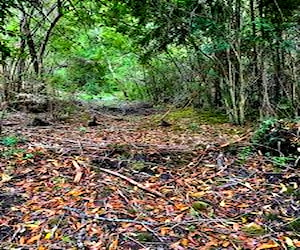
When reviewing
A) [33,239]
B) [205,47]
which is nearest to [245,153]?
[33,239]

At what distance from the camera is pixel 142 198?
3.33 m

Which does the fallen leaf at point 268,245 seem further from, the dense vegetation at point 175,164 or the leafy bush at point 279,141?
the leafy bush at point 279,141

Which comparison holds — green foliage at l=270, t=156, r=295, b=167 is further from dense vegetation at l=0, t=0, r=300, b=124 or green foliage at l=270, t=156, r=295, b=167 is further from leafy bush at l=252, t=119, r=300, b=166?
dense vegetation at l=0, t=0, r=300, b=124

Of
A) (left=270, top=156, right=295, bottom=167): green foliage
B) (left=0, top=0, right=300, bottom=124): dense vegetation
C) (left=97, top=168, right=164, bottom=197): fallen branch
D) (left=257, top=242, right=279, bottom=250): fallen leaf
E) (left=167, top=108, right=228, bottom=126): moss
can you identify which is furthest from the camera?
(left=167, top=108, right=228, bottom=126): moss

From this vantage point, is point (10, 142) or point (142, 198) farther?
point (10, 142)

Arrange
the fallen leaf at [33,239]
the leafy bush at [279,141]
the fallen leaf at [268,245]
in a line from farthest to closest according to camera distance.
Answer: the leafy bush at [279,141] < the fallen leaf at [33,239] < the fallen leaf at [268,245]

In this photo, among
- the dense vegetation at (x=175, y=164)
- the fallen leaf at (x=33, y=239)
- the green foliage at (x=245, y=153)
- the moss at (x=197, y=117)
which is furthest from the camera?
the moss at (x=197, y=117)

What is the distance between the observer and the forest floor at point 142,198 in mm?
2727

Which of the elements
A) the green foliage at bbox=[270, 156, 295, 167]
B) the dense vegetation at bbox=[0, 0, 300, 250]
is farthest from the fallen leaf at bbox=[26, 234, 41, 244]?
the green foliage at bbox=[270, 156, 295, 167]

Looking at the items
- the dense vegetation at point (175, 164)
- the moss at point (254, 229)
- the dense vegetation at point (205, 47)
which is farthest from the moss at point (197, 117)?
the moss at point (254, 229)

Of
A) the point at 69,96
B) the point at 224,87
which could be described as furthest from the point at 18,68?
the point at 224,87

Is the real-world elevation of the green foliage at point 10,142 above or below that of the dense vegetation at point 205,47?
below

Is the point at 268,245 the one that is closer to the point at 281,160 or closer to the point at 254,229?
the point at 254,229

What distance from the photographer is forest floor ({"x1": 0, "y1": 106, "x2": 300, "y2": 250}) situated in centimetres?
273
